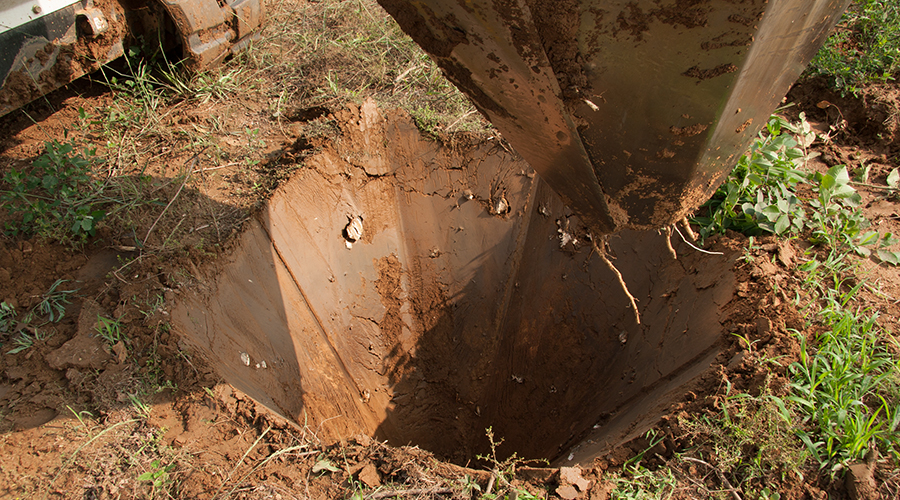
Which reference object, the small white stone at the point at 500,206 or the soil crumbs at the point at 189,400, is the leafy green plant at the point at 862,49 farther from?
the small white stone at the point at 500,206

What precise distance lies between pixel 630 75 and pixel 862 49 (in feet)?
11.0

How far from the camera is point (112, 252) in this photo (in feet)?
8.33

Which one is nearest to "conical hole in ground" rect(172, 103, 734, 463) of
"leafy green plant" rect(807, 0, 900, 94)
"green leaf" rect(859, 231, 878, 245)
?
"green leaf" rect(859, 231, 878, 245)

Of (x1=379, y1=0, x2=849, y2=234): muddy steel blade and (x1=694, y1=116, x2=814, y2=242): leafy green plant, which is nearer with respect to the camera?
(x1=379, y1=0, x2=849, y2=234): muddy steel blade

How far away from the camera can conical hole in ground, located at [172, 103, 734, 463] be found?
2527 millimetres

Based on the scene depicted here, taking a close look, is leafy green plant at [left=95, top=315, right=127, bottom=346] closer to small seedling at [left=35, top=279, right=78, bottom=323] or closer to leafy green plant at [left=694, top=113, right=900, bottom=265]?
small seedling at [left=35, top=279, right=78, bottom=323]

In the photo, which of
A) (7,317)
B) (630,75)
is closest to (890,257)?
(630,75)

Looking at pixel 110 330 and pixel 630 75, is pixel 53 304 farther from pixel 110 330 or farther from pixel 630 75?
pixel 630 75

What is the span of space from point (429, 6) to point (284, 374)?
2.05m

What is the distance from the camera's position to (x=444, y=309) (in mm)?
3523

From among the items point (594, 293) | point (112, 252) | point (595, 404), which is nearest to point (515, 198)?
point (594, 293)

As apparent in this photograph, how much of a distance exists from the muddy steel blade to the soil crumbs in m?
0.98

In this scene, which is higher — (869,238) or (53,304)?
(53,304)

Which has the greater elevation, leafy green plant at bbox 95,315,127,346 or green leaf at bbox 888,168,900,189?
leafy green plant at bbox 95,315,127,346
